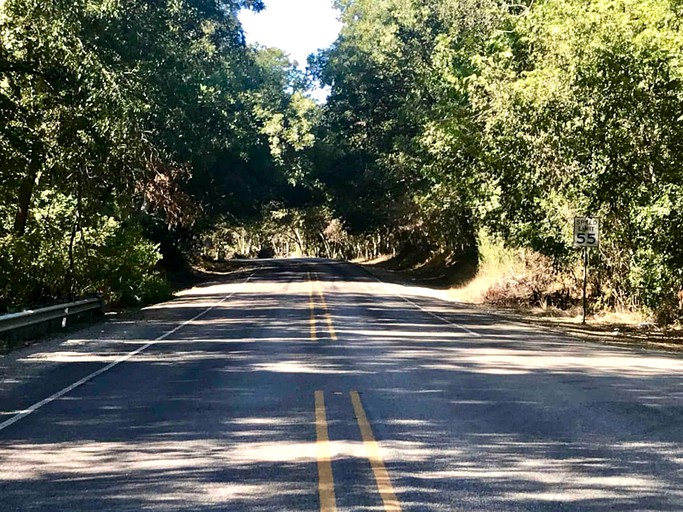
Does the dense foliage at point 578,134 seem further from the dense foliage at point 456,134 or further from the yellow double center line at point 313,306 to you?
the yellow double center line at point 313,306

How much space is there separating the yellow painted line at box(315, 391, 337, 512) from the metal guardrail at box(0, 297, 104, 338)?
916 cm

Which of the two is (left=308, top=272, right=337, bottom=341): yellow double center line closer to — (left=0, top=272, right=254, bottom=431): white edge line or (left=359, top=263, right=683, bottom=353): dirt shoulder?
(left=0, top=272, right=254, bottom=431): white edge line

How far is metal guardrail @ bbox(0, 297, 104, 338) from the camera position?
1709 cm

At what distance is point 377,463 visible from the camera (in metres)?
7.50

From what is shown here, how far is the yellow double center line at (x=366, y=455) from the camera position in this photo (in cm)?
634

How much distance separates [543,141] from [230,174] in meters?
34.2

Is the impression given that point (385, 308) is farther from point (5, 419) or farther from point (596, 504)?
point (596, 504)

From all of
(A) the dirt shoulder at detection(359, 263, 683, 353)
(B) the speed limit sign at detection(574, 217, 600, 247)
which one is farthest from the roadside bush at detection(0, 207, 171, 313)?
(B) the speed limit sign at detection(574, 217, 600, 247)

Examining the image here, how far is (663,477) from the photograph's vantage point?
7.12 metres

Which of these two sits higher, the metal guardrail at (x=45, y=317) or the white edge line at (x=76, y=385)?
the metal guardrail at (x=45, y=317)

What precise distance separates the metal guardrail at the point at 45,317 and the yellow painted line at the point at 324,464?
9.16 metres

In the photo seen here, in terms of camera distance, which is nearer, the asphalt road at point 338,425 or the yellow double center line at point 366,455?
the yellow double center line at point 366,455

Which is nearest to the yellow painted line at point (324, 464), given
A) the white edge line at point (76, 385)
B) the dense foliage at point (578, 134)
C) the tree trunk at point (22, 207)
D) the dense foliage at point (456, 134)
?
the white edge line at point (76, 385)

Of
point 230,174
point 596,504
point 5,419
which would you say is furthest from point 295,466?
point 230,174
